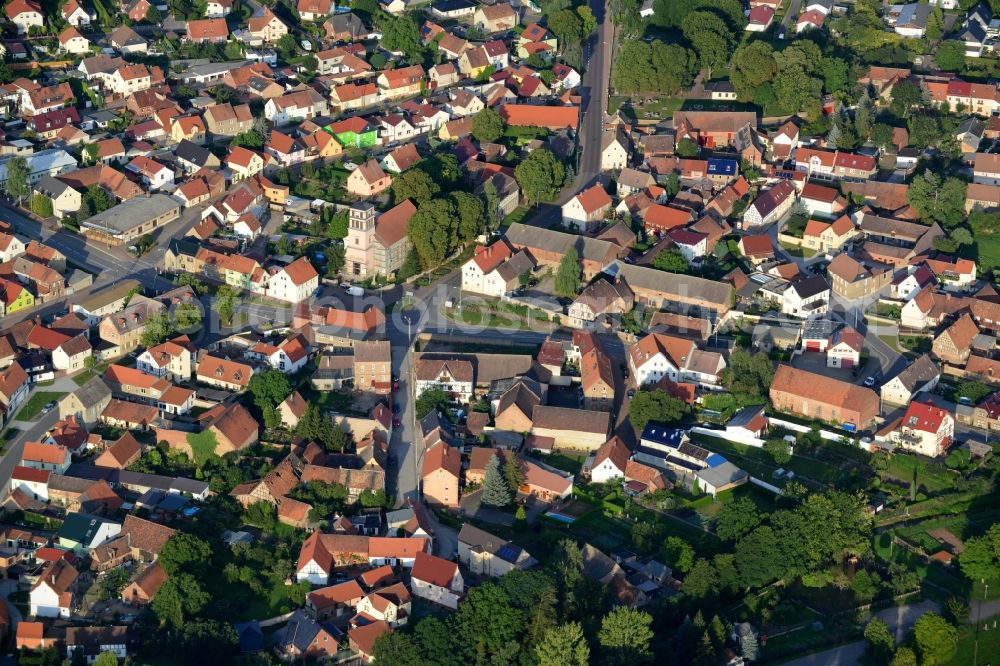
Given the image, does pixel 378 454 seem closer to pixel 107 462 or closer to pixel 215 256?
pixel 107 462

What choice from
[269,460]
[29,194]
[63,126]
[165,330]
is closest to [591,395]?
[269,460]

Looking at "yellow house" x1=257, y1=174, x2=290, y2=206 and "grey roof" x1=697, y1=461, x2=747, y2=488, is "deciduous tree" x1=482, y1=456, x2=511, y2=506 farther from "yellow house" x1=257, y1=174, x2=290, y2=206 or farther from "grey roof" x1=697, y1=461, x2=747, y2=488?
"yellow house" x1=257, y1=174, x2=290, y2=206

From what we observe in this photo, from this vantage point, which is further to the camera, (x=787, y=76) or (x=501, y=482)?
(x=787, y=76)

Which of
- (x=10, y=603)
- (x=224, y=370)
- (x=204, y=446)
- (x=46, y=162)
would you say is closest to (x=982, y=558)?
(x=204, y=446)

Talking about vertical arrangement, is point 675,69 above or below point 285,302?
above

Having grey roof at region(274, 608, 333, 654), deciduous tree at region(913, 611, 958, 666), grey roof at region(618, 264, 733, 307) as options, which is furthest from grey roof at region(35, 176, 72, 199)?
deciduous tree at region(913, 611, 958, 666)

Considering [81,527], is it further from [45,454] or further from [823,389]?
[823,389]

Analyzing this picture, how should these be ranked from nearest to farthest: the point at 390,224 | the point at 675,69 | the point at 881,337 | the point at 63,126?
the point at 881,337, the point at 390,224, the point at 63,126, the point at 675,69
